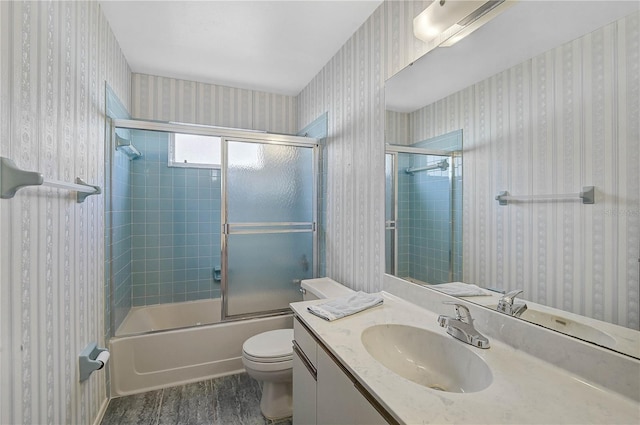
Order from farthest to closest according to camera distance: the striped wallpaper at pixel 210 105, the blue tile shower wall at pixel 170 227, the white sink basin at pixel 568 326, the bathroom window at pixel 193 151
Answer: the bathroom window at pixel 193 151 → the blue tile shower wall at pixel 170 227 → the striped wallpaper at pixel 210 105 → the white sink basin at pixel 568 326

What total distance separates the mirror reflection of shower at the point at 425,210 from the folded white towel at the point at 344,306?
0.76 feet

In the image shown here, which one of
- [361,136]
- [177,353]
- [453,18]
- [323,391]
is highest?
[453,18]

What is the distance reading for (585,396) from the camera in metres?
0.75

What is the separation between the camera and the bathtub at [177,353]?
2.05 m

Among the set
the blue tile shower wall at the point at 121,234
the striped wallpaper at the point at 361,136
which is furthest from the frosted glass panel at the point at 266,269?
the blue tile shower wall at the point at 121,234

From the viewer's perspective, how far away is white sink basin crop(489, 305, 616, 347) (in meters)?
0.80

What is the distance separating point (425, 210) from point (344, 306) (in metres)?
0.62

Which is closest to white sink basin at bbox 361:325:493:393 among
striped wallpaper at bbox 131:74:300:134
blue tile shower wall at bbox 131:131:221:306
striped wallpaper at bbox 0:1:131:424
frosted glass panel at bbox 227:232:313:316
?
striped wallpaper at bbox 0:1:131:424

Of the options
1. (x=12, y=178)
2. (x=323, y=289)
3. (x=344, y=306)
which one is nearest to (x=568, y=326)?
(x=344, y=306)

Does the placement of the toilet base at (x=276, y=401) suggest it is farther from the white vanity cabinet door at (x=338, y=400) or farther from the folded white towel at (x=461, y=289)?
the folded white towel at (x=461, y=289)

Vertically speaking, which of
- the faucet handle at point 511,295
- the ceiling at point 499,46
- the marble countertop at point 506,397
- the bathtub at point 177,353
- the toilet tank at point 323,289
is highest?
the ceiling at point 499,46

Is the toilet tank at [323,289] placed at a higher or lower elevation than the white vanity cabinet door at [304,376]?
higher

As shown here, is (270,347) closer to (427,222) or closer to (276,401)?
(276,401)

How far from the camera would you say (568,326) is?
0.88 metres
